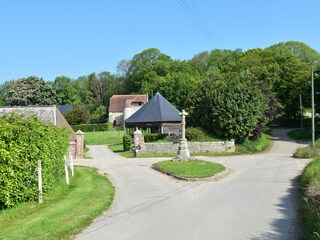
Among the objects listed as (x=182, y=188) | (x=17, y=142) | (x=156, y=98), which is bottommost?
(x=182, y=188)

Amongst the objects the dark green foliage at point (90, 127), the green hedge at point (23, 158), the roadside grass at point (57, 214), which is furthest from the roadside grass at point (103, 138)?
the roadside grass at point (57, 214)

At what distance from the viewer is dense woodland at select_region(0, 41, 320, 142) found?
43.0m

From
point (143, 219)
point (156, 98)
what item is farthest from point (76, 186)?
point (156, 98)

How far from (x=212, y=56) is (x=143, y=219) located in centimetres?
10578

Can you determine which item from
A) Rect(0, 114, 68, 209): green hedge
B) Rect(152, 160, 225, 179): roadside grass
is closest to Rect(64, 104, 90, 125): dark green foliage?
Rect(152, 160, 225, 179): roadside grass

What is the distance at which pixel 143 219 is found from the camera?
10750mm

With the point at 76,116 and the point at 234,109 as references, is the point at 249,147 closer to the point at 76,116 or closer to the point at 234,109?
the point at 234,109

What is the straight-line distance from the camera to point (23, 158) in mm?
12359

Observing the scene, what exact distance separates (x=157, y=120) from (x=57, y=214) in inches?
1753

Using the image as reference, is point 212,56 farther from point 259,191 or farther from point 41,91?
point 259,191

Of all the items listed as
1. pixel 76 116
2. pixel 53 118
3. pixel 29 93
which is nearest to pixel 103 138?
pixel 76 116

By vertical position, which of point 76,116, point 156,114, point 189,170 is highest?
point 76,116

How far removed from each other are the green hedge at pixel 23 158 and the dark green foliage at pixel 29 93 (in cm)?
8586

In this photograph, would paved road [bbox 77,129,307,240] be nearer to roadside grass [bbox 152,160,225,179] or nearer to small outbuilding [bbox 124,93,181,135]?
roadside grass [bbox 152,160,225,179]
